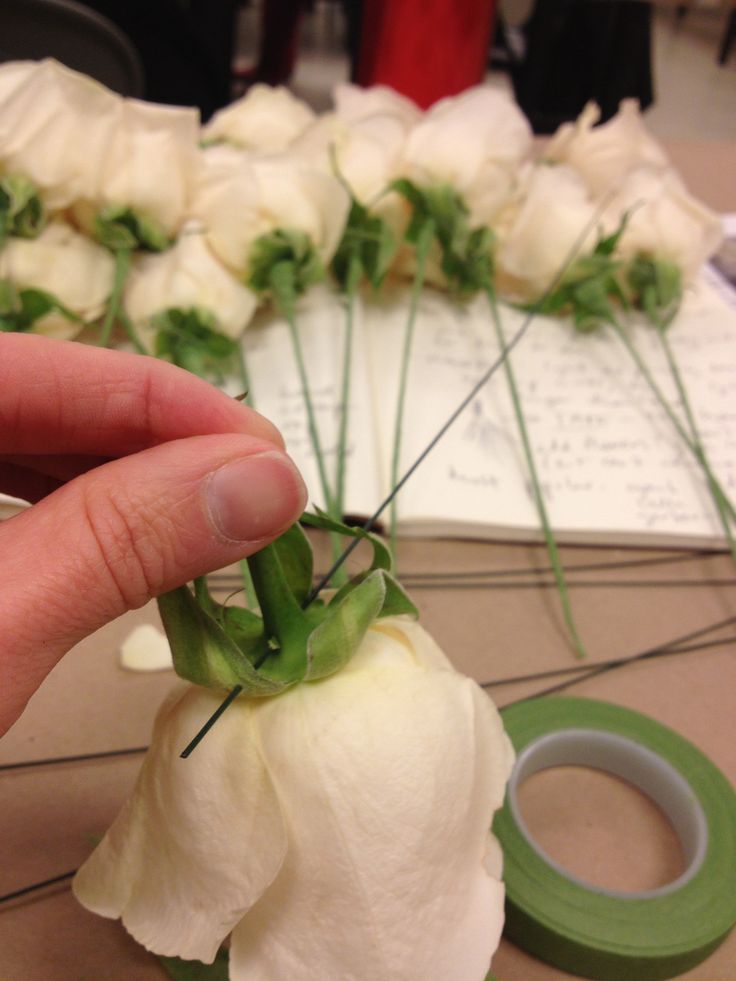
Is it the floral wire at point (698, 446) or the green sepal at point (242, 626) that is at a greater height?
the green sepal at point (242, 626)

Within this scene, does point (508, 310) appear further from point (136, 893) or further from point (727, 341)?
point (136, 893)

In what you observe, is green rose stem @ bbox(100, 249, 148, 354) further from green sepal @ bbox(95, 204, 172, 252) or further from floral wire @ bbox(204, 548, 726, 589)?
floral wire @ bbox(204, 548, 726, 589)

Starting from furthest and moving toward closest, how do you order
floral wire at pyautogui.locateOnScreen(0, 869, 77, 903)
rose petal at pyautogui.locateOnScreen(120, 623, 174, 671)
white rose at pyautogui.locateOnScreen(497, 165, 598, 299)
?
white rose at pyautogui.locateOnScreen(497, 165, 598, 299)
rose petal at pyautogui.locateOnScreen(120, 623, 174, 671)
floral wire at pyautogui.locateOnScreen(0, 869, 77, 903)

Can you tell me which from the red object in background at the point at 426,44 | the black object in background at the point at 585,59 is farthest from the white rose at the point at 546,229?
the black object in background at the point at 585,59

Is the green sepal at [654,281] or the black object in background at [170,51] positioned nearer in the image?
the green sepal at [654,281]

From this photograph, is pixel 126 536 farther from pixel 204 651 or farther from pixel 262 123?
pixel 262 123

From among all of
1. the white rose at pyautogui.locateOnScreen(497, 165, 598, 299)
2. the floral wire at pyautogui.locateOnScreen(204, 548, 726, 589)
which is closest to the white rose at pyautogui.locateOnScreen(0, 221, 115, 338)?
the floral wire at pyautogui.locateOnScreen(204, 548, 726, 589)

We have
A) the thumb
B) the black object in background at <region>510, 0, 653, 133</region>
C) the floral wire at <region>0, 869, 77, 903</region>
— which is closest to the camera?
the thumb

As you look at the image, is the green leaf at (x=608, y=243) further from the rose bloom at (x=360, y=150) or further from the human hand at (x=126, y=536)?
the human hand at (x=126, y=536)
